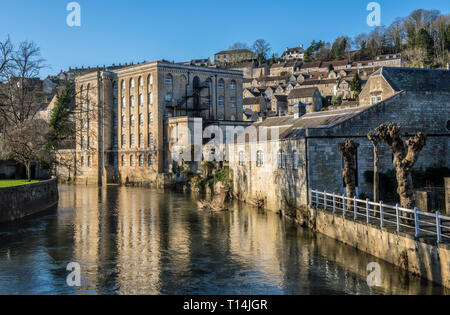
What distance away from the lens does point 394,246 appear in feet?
44.0

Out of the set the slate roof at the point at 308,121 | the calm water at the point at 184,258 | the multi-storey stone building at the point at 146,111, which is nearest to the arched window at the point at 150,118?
the multi-storey stone building at the point at 146,111

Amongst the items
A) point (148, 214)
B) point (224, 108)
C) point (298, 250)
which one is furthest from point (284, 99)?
point (298, 250)

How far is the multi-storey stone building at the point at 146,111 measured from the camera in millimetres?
50594

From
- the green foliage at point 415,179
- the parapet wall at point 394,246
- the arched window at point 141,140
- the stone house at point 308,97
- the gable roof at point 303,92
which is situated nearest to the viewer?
the parapet wall at point 394,246

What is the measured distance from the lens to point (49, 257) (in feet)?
52.9

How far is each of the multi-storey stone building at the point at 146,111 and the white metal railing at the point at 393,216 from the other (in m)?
29.7

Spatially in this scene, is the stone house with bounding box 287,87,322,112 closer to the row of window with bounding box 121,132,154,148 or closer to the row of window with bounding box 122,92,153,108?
the row of window with bounding box 122,92,153,108

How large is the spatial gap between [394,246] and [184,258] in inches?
288

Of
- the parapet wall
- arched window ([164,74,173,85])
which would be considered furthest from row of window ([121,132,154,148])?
the parapet wall

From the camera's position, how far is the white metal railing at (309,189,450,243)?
1215 cm

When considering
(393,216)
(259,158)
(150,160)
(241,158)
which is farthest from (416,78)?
(150,160)

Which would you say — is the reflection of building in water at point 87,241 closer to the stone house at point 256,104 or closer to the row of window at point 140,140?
the row of window at point 140,140

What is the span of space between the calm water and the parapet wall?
313mm
